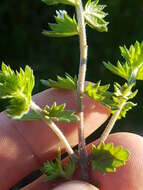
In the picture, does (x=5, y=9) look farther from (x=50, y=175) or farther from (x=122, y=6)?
(x=50, y=175)

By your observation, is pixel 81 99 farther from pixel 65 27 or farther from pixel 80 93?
pixel 65 27

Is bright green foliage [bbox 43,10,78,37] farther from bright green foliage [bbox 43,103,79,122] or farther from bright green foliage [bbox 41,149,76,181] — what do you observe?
bright green foliage [bbox 41,149,76,181]

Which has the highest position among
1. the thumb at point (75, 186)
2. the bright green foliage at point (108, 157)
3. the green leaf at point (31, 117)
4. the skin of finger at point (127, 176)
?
the green leaf at point (31, 117)

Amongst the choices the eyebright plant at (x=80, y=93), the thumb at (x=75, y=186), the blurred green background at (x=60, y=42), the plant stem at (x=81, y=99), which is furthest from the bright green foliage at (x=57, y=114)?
the blurred green background at (x=60, y=42)

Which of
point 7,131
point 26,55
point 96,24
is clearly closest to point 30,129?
point 7,131

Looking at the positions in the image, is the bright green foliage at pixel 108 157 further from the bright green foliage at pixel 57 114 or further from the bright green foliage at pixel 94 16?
the bright green foliage at pixel 94 16

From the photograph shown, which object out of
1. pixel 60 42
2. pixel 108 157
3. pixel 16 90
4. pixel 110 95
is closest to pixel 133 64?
pixel 110 95
